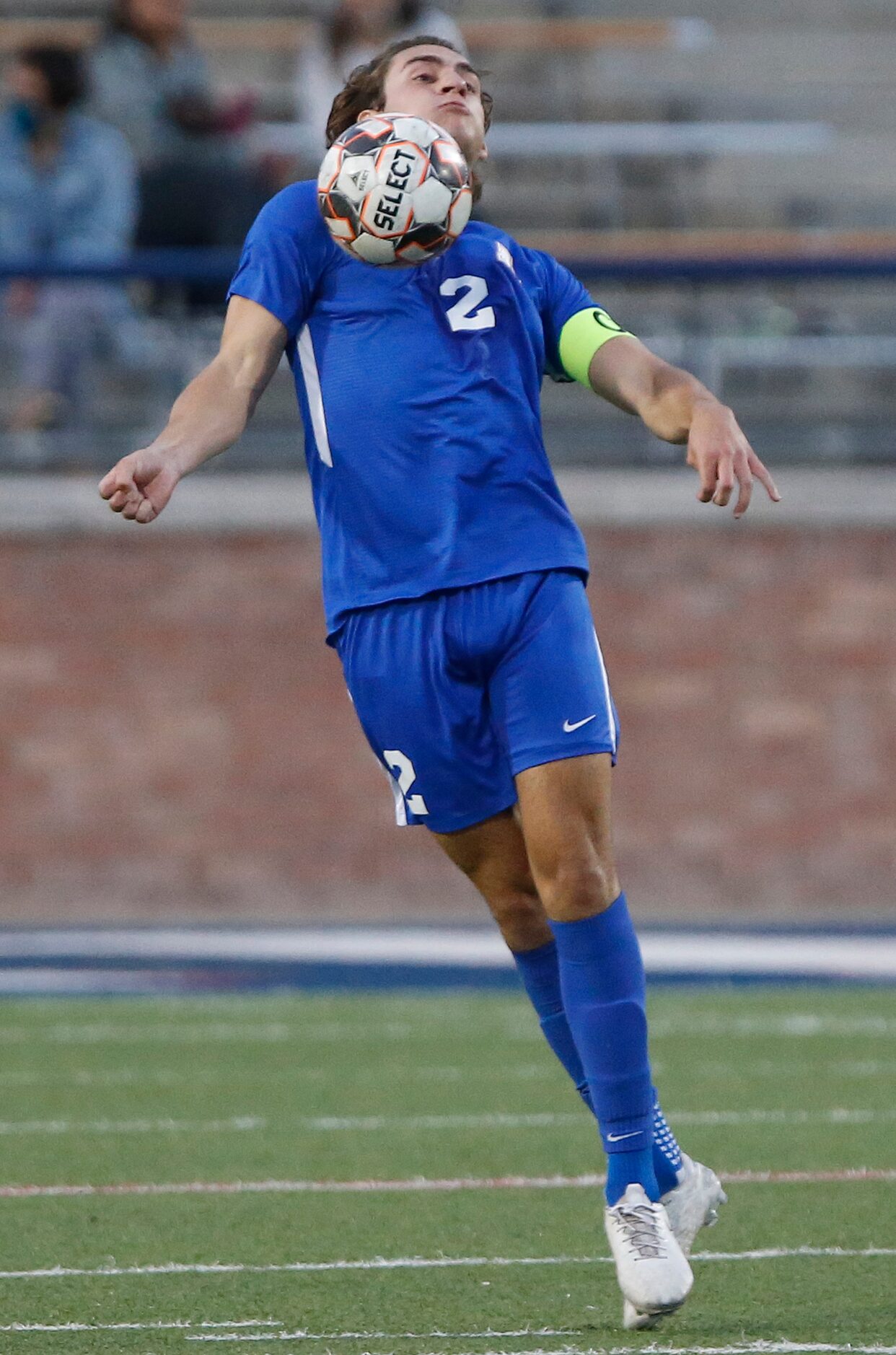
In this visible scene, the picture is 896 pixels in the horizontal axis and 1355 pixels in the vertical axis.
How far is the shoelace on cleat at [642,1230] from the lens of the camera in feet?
12.7

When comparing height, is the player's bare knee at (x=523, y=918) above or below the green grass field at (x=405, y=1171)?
above

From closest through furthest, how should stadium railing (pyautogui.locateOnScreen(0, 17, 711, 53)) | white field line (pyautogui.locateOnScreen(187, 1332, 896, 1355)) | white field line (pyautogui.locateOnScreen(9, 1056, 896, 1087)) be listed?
white field line (pyautogui.locateOnScreen(187, 1332, 896, 1355)), white field line (pyautogui.locateOnScreen(9, 1056, 896, 1087)), stadium railing (pyautogui.locateOnScreen(0, 17, 711, 53))

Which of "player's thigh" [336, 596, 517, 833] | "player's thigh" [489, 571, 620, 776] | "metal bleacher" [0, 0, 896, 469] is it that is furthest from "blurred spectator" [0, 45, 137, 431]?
Result: "player's thigh" [489, 571, 620, 776]

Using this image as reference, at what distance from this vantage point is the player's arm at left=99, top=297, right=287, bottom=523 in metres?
3.77

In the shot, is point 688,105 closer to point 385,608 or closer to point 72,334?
point 72,334

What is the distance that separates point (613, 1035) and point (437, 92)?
1.81 metres

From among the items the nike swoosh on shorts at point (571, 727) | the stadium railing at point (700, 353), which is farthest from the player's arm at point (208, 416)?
the stadium railing at point (700, 353)

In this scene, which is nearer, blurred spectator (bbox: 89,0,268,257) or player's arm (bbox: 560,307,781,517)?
player's arm (bbox: 560,307,781,517)

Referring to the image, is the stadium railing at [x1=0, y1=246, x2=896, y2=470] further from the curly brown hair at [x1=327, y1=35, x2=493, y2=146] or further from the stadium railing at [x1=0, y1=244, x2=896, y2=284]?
the curly brown hair at [x1=327, y1=35, x2=493, y2=146]

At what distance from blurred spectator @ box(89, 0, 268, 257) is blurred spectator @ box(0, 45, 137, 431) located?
170 mm

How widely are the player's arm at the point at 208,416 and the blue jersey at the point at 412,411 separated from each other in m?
0.05

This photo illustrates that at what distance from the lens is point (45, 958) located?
34.8ft

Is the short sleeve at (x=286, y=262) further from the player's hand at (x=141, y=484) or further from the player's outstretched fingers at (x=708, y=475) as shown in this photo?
the player's outstretched fingers at (x=708, y=475)

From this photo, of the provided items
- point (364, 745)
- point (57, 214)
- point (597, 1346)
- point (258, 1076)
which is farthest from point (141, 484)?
point (57, 214)
